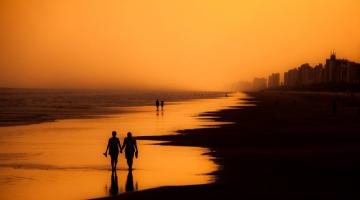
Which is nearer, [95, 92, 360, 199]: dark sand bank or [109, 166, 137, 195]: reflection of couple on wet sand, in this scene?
[95, 92, 360, 199]: dark sand bank

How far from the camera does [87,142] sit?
108 feet

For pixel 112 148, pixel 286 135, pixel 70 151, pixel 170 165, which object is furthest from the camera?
pixel 286 135

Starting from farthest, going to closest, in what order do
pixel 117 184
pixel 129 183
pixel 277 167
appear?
1. pixel 277 167
2. pixel 129 183
3. pixel 117 184

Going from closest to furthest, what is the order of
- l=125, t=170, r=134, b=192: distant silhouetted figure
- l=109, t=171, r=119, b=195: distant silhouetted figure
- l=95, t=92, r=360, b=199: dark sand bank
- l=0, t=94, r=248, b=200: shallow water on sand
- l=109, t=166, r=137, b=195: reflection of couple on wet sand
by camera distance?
l=95, t=92, r=360, b=199: dark sand bank
l=109, t=171, r=119, b=195: distant silhouetted figure
l=109, t=166, r=137, b=195: reflection of couple on wet sand
l=125, t=170, r=134, b=192: distant silhouetted figure
l=0, t=94, r=248, b=200: shallow water on sand

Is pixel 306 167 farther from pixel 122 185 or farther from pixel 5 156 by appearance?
pixel 5 156

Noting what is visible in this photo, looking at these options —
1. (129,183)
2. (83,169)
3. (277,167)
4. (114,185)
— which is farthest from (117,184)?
(277,167)

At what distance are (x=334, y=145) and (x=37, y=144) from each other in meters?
17.7

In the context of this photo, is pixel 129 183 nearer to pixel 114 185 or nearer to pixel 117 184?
pixel 117 184

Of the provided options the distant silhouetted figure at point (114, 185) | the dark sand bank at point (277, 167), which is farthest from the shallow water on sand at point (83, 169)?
the dark sand bank at point (277, 167)

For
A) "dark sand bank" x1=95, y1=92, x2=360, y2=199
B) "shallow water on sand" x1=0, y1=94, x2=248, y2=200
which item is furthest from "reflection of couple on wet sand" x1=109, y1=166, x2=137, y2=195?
"dark sand bank" x1=95, y1=92, x2=360, y2=199

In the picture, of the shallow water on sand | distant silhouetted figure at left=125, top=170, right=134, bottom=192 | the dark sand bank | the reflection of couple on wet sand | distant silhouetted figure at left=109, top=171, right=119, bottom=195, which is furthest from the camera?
the shallow water on sand

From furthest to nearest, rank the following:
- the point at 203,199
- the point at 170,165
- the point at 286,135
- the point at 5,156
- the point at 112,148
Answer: the point at 286,135
the point at 5,156
the point at 170,165
the point at 112,148
the point at 203,199

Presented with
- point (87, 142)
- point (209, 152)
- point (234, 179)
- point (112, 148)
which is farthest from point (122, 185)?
point (87, 142)

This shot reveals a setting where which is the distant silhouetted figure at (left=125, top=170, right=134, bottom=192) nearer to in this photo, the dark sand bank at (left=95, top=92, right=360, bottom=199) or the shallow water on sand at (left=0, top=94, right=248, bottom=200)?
the shallow water on sand at (left=0, top=94, right=248, bottom=200)
